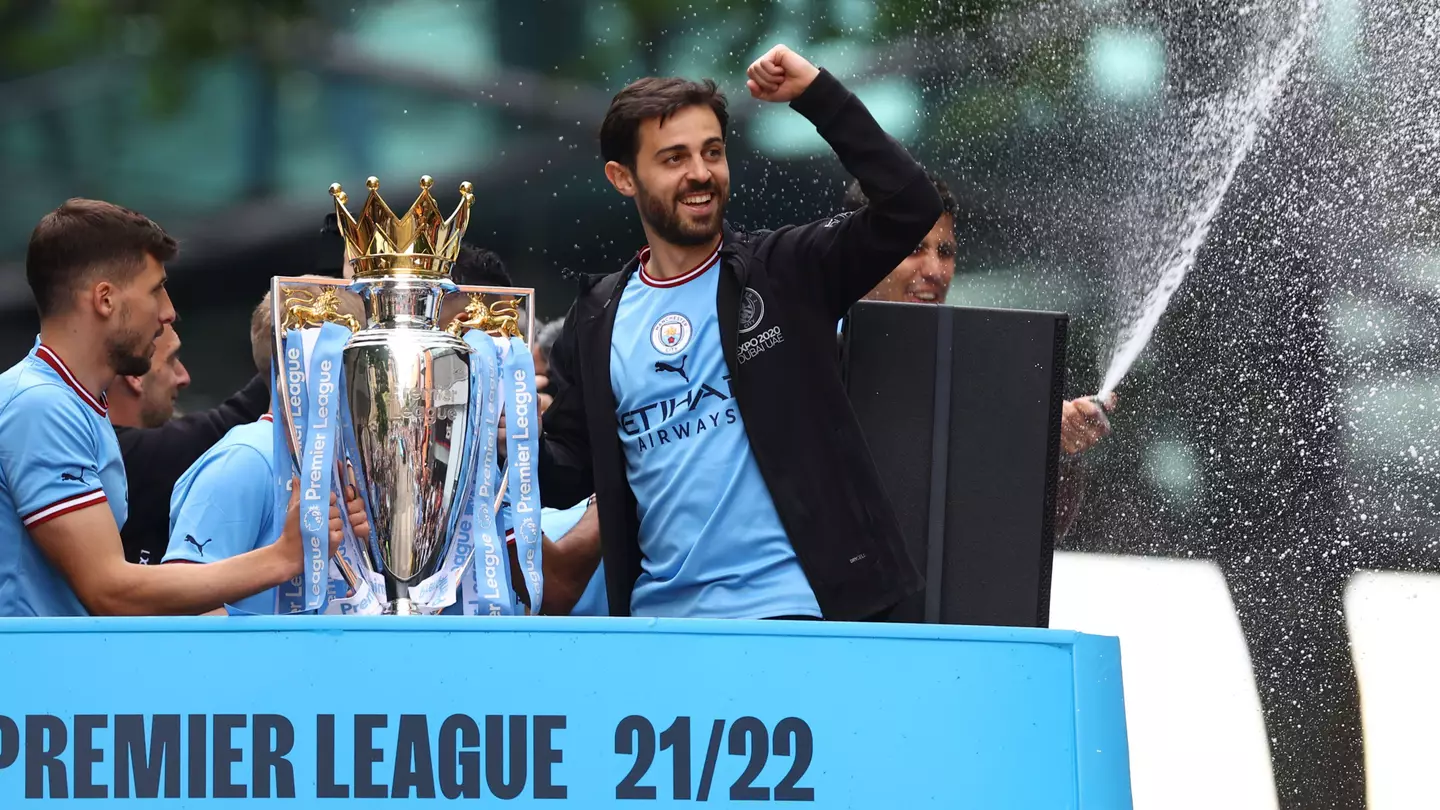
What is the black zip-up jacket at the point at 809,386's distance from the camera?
7.29 feet

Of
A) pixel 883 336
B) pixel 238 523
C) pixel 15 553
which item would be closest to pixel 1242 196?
pixel 883 336

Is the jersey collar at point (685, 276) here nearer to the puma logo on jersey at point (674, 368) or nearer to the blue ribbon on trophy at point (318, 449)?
the puma logo on jersey at point (674, 368)

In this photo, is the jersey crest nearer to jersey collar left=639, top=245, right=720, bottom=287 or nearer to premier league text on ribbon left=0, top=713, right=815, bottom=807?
jersey collar left=639, top=245, right=720, bottom=287

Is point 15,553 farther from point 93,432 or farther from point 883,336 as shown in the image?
point 883,336

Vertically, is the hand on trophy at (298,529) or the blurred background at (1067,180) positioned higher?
the blurred background at (1067,180)

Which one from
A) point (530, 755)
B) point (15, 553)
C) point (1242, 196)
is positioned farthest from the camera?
point (1242, 196)

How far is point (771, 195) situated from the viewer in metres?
4.48

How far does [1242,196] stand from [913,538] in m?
2.61

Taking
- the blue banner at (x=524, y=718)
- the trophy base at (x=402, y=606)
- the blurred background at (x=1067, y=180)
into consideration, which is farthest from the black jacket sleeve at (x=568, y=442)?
the blurred background at (x=1067, y=180)

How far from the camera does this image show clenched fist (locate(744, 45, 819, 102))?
2.28 metres

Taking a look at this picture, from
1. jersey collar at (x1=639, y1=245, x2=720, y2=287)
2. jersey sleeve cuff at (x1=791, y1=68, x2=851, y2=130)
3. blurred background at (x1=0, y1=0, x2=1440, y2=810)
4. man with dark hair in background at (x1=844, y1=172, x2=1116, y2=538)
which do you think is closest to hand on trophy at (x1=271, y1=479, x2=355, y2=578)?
jersey collar at (x1=639, y1=245, x2=720, y2=287)

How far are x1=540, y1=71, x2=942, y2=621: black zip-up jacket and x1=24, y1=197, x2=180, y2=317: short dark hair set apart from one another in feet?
2.33

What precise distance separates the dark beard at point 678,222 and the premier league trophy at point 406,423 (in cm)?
28

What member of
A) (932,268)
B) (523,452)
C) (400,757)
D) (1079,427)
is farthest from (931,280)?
(400,757)
